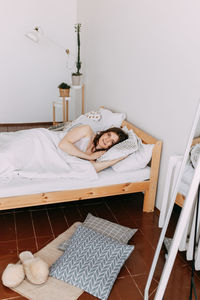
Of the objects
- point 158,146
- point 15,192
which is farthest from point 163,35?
point 15,192

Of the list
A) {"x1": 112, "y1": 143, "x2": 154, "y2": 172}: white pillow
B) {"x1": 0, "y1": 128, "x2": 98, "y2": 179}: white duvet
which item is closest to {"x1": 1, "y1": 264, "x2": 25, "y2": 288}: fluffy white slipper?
{"x1": 0, "y1": 128, "x2": 98, "y2": 179}: white duvet

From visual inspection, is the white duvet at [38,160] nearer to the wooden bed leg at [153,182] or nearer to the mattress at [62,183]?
the mattress at [62,183]

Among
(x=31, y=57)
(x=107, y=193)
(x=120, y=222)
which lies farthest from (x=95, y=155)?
(x=31, y=57)

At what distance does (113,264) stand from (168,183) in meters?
0.67

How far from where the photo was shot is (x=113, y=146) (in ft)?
8.36

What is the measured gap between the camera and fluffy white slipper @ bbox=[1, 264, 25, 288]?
1.76 meters

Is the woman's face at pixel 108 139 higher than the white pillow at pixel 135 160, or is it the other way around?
the woman's face at pixel 108 139

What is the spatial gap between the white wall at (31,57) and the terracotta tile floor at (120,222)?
2.48 metres

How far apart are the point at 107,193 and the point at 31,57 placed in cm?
291

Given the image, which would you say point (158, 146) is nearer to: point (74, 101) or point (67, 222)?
point (67, 222)

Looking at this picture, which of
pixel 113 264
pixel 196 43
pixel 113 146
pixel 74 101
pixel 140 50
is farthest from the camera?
pixel 74 101

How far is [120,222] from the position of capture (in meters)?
2.49

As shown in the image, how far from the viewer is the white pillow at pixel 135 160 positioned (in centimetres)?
249

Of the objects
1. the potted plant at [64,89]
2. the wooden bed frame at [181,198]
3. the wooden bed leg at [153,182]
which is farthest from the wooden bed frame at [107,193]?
the potted plant at [64,89]
